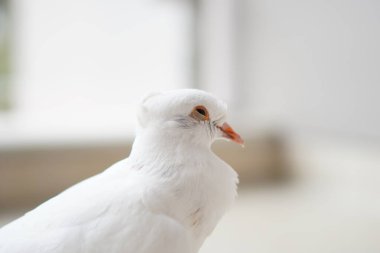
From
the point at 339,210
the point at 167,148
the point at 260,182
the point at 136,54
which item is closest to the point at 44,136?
the point at 136,54

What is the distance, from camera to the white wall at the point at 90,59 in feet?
8.04

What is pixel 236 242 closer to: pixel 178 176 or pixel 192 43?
pixel 178 176

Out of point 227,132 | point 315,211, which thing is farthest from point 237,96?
point 227,132

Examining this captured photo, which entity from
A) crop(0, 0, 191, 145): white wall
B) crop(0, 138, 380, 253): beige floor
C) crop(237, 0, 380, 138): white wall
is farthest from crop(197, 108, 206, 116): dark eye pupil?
crop(0, 0, 191, 145): white wall

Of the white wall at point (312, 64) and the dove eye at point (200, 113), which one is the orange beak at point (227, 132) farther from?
the white wall at point (312, 64)

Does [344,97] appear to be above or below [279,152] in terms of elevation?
above

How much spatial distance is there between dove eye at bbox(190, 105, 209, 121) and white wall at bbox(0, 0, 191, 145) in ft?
5.53

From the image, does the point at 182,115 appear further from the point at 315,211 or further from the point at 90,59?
the point at 90,59

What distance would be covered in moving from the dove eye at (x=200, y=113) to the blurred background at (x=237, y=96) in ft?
2.70

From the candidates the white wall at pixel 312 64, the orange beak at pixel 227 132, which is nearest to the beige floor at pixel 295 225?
the white wall at pixel 312 64

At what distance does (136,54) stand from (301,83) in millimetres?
919

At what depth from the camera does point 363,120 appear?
1.85 metres

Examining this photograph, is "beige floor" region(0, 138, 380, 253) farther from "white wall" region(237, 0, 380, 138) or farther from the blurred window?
the blurred window

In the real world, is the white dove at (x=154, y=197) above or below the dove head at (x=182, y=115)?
below
